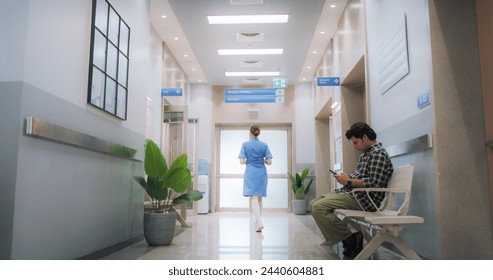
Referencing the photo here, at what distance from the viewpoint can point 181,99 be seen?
8.92 m

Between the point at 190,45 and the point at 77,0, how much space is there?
14.8ft

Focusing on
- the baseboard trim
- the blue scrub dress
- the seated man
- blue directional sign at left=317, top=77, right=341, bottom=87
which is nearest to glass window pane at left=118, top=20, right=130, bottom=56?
the baseboard trim

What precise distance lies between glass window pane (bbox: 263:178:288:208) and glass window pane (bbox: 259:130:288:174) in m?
0.27

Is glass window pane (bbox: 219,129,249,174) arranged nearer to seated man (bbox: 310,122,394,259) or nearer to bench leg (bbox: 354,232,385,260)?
seated man (bbox: 310,122,394,259)

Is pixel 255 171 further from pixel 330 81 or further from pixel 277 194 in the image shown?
pixel 277 194

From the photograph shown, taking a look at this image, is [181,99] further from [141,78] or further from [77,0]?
[77,0]

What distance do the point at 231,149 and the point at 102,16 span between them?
731 centimetres

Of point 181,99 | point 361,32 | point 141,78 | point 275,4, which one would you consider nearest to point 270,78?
point 181,99

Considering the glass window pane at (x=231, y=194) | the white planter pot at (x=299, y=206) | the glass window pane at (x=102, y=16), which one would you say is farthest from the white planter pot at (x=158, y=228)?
the glass window pane at (x=231, y=194)

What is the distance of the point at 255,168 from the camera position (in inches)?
215

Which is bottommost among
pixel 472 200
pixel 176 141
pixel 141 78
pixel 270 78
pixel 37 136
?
pixel 472 200

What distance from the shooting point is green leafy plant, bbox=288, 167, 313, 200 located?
938cm

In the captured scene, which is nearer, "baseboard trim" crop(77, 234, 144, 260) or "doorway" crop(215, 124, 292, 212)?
"baseboard trim" crop(77, 234, 144, 260)
